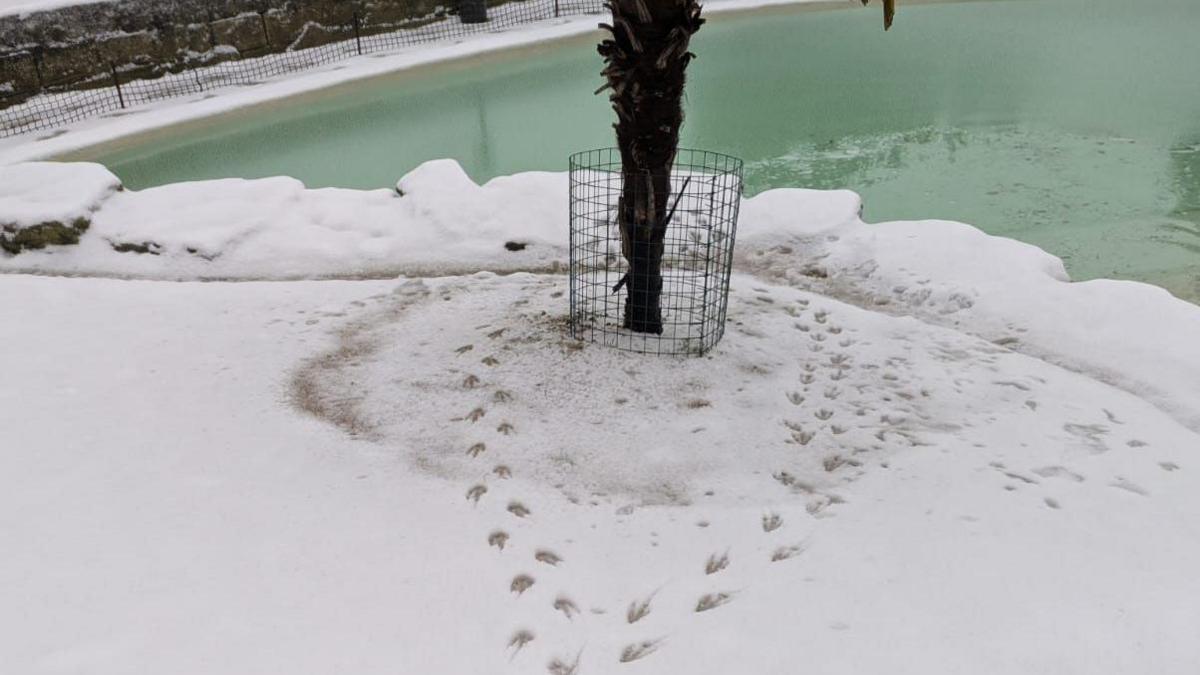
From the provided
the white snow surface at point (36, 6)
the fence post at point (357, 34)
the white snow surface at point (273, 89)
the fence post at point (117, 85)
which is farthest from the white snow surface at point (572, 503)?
the fence post at point (357, 34)

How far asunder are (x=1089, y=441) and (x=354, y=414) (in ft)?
9.78

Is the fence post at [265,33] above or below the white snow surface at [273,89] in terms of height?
above

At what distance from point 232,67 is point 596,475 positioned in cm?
1122

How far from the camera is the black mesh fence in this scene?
9742 mm

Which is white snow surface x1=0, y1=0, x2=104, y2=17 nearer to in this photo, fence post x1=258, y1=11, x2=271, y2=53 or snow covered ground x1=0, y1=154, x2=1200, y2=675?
fence post x1=258, y1=11, x2=271, y2=53

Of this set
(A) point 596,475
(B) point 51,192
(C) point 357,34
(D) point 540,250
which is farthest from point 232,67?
(A) point 596,475

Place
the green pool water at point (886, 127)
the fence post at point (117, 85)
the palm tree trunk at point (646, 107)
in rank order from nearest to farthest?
the palm tree trunk at point (646, 107), the green pool water at point (886, 127), the fence post at point (117, 85)

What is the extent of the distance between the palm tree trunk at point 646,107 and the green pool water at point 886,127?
3.38 metres

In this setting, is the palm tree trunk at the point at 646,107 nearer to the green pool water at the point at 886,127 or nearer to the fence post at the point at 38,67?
the green pool water at the point at 886,127

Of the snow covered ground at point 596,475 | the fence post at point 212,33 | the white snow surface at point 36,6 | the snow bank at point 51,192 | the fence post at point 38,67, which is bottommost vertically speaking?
the snow covered ground at point 596,475

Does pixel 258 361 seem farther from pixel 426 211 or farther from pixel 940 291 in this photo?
pixel 940 291

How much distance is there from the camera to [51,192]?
18.2 feet

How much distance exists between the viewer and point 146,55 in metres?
11.0

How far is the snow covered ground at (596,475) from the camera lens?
7.11 ft
